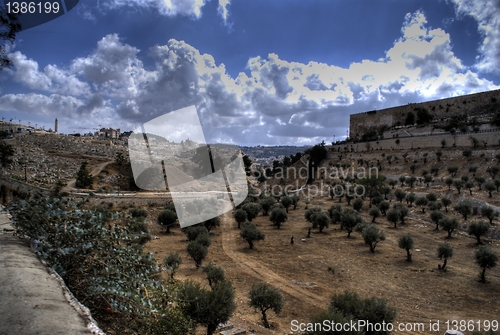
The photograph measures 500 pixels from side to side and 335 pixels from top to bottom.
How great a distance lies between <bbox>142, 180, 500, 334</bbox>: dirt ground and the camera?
36.7ft

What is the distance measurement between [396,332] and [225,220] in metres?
20.4

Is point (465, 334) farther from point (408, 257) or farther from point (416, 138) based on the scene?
point (416, 138)

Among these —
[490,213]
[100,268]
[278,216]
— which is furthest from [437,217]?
[100,268]

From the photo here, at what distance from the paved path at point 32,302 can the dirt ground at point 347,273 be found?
6.79m

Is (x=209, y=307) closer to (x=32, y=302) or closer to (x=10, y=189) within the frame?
(x=32, y=302)

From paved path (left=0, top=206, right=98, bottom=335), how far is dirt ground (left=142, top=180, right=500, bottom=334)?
6794mm

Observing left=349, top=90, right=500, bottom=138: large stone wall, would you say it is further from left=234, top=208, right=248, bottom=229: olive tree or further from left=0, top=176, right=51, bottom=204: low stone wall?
left=0, top=176, right=51, bottom=204: low stone wall

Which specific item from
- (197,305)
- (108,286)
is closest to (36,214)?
(108,286)

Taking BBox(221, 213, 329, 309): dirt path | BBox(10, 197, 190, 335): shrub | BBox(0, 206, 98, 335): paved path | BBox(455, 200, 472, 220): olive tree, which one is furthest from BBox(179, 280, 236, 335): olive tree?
BBox(455, 200, 472, 220): olive tree

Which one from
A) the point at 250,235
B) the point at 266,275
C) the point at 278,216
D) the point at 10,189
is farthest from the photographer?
the point at 278,216

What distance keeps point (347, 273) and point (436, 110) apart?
61.6 metres

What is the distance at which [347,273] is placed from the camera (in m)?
15.1

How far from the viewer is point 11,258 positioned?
429 cm

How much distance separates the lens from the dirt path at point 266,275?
12.0m
